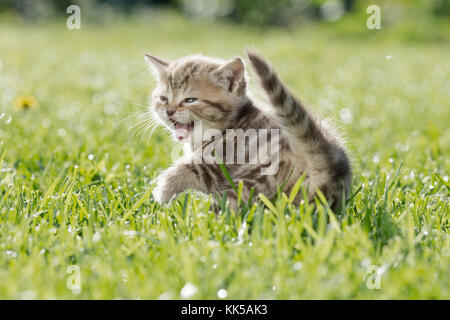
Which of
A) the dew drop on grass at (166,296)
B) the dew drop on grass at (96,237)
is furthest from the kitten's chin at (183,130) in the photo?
the dew drop on grass at (166,296)

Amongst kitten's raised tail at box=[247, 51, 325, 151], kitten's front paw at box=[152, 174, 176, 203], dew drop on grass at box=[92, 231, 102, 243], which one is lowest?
dew drop on grass at box=[92, 231, 102, 243]

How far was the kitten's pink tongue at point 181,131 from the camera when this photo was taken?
2.27m

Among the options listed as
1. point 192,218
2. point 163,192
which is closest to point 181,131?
point 163,192

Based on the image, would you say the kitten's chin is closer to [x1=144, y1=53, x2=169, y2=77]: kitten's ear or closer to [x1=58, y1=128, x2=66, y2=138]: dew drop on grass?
[x1=144, y1=53, x2=169, y2=77]: kitten's ear

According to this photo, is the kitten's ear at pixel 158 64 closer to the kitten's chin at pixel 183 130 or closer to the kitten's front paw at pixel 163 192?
the kitten's chin at pixel 183 130

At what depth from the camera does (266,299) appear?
1429mm

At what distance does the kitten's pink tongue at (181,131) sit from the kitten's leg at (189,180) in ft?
0.58

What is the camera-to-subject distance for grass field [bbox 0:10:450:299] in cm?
148

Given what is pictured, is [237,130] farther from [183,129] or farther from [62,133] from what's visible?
[62,133]

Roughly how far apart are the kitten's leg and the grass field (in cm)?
5

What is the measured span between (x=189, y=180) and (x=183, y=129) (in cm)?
26

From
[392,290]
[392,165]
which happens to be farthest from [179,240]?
[392,165]

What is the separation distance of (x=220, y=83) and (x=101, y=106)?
2615 mm

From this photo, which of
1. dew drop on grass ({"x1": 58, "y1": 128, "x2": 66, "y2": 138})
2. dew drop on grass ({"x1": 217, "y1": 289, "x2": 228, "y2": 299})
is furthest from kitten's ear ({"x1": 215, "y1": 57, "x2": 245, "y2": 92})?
dew drop on grass ({"x1": 58, "y1": 128, "x2": 66, "y2": 138})
